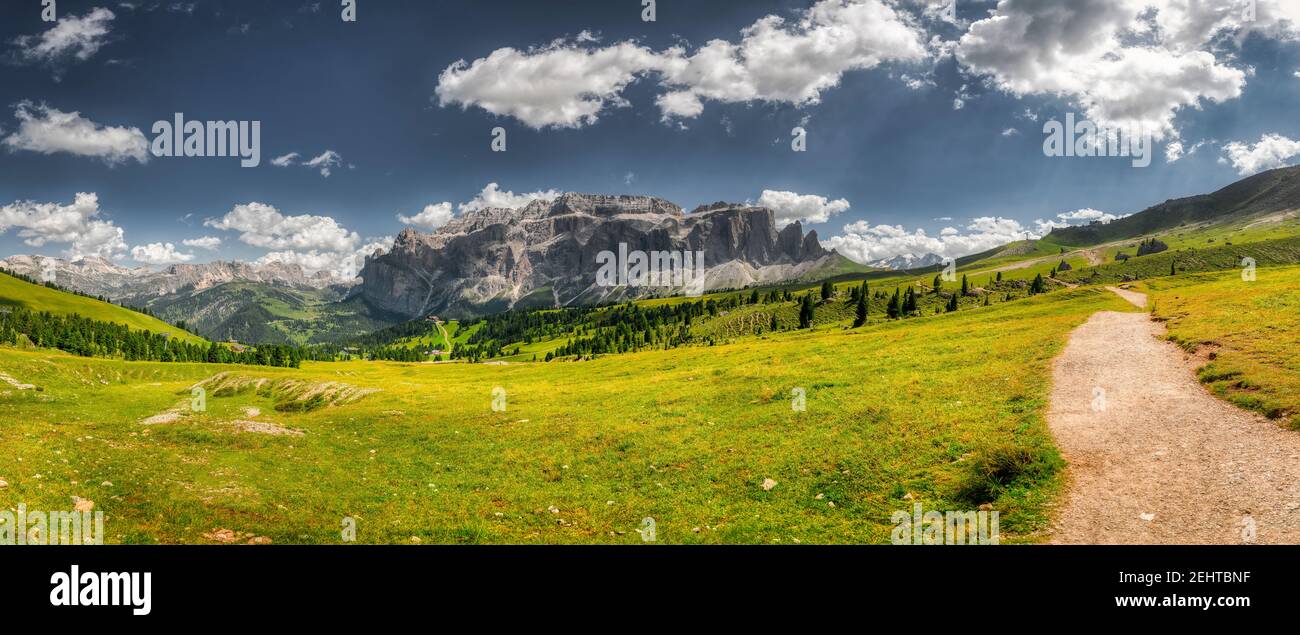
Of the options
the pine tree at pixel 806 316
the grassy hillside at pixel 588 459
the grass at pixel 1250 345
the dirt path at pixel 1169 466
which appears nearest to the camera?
the dirt path at pixel 1169 466

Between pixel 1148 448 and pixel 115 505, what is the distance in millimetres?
37243

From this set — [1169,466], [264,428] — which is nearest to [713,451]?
[1169,466]

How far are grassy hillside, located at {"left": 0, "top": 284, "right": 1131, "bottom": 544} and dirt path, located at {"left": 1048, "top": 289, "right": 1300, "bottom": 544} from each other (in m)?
1.17

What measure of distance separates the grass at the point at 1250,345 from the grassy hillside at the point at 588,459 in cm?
718

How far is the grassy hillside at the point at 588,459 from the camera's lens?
55.9 feet

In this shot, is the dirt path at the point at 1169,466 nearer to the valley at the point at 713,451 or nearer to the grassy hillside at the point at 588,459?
the valley at the point at 713,451

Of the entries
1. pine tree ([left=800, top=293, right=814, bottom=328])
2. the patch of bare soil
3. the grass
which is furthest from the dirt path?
pine tree ([left=800, top=293, right=814, bottom=328])

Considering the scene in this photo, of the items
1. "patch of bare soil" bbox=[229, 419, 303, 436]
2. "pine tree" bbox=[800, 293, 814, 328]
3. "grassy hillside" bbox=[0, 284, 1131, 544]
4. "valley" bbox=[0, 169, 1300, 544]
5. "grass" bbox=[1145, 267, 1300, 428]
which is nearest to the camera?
"valley" bbox=[0, 169, 1300, 544]

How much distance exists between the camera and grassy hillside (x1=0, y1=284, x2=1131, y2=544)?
55.9 ft

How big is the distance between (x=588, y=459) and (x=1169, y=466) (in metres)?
22.7

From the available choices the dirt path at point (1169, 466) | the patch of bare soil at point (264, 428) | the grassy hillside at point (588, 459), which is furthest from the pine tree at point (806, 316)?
the patch of bare soil at point (264, 428)

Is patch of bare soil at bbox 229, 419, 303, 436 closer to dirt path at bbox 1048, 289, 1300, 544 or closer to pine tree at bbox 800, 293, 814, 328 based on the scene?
dirt path at bbox 1048, 289, 1300, 544
